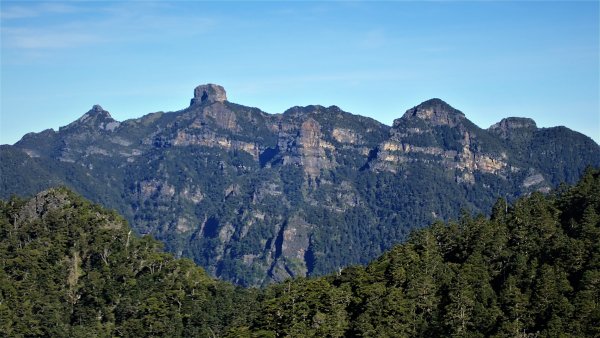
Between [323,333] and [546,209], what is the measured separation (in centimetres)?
4335

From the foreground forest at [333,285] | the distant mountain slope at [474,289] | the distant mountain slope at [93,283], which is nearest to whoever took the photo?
the distant mountain slope at [474,289]

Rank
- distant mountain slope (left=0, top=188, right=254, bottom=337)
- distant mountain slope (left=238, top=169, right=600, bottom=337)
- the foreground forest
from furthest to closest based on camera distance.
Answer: distant mountain slope (left=0, top=188, right=254, bottom=337) < the foreground forest < distant mountain slope (left=238, top=169, right=600, bottom=337)

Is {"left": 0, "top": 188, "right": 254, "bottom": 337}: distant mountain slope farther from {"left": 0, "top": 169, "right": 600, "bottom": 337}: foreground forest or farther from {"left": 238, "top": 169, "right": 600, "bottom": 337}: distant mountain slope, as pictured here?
{"left": 238, "top": 169, "right": 600, "bottom": 337}: distant mountain slope

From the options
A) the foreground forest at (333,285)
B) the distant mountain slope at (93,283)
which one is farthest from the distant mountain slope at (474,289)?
the distant mountain slope at (93,283)

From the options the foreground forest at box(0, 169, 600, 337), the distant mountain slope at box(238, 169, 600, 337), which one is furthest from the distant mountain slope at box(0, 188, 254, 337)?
the distant mountain slope at box(238, 169, 600, 337)

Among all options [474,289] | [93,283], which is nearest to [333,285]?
[474,289]

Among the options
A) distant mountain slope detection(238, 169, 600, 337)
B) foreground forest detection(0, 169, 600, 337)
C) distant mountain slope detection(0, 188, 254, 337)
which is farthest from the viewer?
distant mountain slope detection(0, 188, 254, 337)

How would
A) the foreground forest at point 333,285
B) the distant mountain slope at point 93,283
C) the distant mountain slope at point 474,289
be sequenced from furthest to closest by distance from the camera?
the distant mountain slope at point 93,283 → the foreground forest at point 333,285 → the distant mountain slope at point 474,289

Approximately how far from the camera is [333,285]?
142 m

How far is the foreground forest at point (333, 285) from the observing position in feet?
399

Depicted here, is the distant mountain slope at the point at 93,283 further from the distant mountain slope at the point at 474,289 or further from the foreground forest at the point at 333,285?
the distant mountain slope at the point at 474,289

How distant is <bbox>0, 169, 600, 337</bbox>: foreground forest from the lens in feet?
399

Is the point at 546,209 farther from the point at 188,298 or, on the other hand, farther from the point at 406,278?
the point at 188,298

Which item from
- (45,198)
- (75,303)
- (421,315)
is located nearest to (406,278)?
(421,315)
